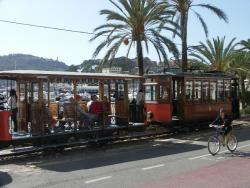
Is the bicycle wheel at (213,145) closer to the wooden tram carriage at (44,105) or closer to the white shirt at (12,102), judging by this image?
the wooden tram carriage at (44,105)

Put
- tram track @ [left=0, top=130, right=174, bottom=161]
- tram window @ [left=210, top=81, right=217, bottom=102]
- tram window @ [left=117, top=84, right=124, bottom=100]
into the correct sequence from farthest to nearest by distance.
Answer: tram window @ [left=210, top=81, right=217, bottom=102]
tram window @ [left=117, top=84, right=124, bottom=100]
tram track @ [left=0, top=130, right=174, bottom=161]

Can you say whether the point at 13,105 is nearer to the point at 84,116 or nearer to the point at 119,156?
the point at 84,116

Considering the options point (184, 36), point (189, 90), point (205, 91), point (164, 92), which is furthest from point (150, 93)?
point (184, 36)

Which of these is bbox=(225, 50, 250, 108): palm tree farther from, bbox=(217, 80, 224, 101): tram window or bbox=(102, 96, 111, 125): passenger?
bbox=(102, 96, 111, 125): passenger

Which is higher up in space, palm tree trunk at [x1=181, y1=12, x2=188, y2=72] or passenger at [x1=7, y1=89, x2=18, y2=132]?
palm tree trunk at [x1=181, y1=12, x2=188, y2=72]

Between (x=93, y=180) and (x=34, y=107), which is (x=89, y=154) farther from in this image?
(x=93, y=180)

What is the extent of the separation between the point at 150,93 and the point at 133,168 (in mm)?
11048

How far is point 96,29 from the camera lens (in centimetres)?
2806

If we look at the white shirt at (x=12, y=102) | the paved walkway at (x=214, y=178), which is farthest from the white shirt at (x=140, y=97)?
the paved walkway at (x=214, y=178)

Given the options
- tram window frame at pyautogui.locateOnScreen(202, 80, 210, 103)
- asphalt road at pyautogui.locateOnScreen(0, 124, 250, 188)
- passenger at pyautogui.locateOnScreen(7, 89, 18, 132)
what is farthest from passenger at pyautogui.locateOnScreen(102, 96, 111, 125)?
tram window frame at pyautogui.locateOnScreen(202, 80, 210, 103)

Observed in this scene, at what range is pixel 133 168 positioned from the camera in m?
12.7

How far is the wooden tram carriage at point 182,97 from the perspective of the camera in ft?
75.2

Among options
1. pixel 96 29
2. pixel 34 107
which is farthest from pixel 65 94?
pixel 96 29

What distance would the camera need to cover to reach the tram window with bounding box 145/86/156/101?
23.4 metres
